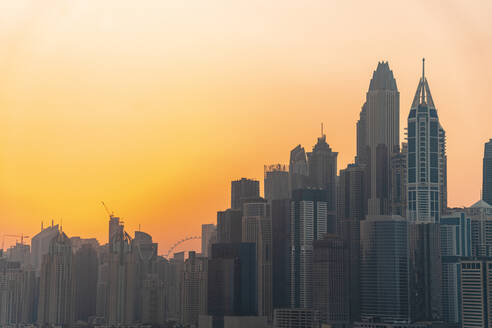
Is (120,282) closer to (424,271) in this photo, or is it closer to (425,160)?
(424,271)

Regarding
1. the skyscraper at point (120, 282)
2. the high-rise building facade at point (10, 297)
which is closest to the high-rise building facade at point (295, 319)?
the skyscraper at point (120, 282)

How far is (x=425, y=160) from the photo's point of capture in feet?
367

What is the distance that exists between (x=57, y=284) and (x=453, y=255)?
43.5 meters

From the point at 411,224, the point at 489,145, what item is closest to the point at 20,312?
the point at 411,224

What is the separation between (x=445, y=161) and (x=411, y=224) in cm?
1457

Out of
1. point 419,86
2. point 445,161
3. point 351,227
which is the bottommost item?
point 351,227

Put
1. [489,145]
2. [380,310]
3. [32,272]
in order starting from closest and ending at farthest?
[380,310] < [32,272] < [489,145]

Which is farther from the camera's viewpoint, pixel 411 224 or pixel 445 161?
pixel 445 161

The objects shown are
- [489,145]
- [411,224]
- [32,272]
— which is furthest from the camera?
[489,145]

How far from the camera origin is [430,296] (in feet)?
316

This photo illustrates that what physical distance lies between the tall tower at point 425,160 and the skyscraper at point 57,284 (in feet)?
127

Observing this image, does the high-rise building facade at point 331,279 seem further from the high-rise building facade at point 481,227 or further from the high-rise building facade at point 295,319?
the high-rise building facade at point 481,227

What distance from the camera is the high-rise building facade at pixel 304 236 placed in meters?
102

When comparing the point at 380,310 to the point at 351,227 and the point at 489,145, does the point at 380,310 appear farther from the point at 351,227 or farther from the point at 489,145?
the point at 489,145
